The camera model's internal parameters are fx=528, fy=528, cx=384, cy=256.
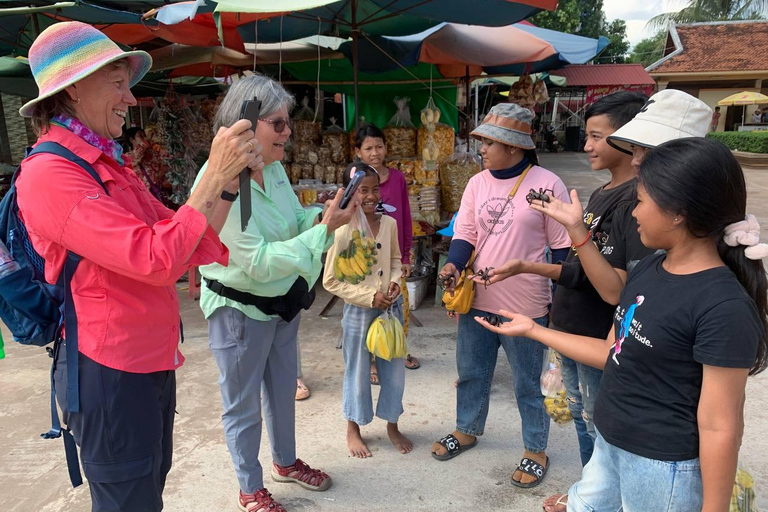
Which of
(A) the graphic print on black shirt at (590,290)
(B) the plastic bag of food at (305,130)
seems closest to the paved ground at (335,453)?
(A) the graphic print on black shirt at (590,290)

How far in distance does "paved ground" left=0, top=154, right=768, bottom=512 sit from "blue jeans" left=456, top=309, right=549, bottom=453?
8.4 inches

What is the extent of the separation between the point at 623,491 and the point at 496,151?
64.6 inches

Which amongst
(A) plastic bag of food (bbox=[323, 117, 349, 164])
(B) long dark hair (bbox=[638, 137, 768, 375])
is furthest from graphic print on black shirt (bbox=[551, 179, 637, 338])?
(A) plastic bag of food (bbox=[323, 117, 349, 164])

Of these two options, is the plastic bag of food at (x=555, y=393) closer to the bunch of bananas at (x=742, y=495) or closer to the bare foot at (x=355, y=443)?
the bare foot at (x=355, y=443)

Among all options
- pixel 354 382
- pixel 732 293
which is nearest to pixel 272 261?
pixel 354 382

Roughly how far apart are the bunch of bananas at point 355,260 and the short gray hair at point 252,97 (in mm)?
861

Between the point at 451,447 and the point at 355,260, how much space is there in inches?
47.0

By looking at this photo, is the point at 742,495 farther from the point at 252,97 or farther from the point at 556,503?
the point at 252,97

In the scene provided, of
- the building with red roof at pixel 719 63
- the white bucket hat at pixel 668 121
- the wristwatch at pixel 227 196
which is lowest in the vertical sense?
the wristwatch at pixel 227 196

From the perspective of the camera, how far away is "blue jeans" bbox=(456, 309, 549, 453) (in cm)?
270

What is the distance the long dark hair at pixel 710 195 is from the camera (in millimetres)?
1339

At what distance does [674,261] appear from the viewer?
1462 millimetres

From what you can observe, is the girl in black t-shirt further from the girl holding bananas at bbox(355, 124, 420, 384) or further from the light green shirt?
the girl holding bananas at bbox(355, 124, 420, 384)

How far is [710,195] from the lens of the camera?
4.40 ft
